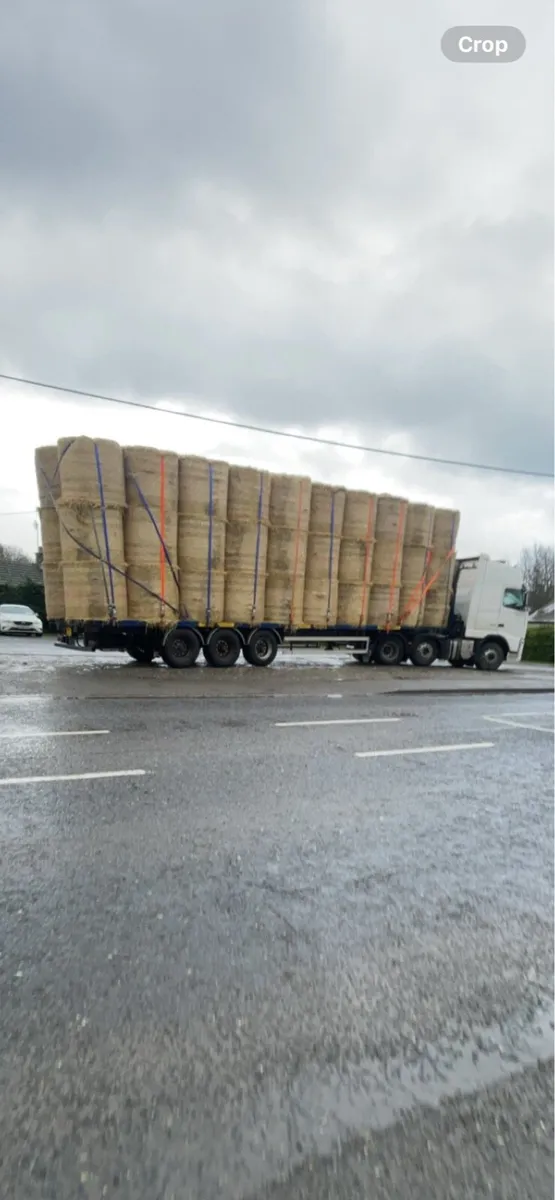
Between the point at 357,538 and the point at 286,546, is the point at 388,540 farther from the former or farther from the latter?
the point at 286,546

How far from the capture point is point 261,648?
14.2 metres

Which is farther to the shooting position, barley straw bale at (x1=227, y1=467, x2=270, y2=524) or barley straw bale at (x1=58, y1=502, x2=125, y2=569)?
barley straw bale at (x1=227, y1=467, x2=270, y2=524)

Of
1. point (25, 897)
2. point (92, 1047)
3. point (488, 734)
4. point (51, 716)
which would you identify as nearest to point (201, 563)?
point (51, 716)

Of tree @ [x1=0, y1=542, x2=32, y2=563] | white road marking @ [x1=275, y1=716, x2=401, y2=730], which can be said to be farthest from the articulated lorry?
tree @ [x1=0, y1=542, x2=32, y2=563]

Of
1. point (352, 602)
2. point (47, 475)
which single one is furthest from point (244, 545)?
point (47, 475)

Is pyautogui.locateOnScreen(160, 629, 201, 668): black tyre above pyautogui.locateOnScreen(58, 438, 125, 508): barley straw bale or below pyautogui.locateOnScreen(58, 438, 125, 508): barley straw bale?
below

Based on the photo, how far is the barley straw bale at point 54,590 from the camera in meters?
12.4

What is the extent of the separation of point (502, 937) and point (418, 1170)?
4.52 feet

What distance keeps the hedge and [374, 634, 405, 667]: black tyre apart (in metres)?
14.6

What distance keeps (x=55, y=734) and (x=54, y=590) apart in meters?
6.93

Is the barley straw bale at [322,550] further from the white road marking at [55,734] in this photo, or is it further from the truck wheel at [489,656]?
the white road marking at [55,734]

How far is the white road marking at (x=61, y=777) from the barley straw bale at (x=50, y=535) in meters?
8.28

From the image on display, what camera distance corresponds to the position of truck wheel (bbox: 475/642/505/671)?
705 inches

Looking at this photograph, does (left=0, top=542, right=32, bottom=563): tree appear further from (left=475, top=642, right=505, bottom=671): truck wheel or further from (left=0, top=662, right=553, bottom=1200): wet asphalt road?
(left=0, top=662, right=553, bottom=1200): wet asphalt road
